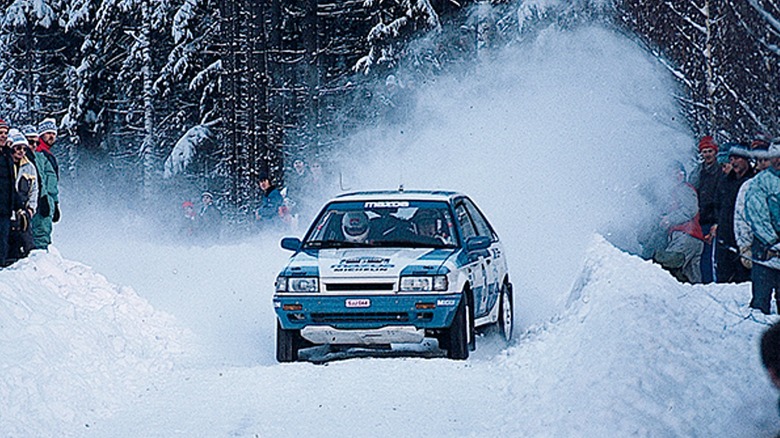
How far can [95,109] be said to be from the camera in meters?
45.9

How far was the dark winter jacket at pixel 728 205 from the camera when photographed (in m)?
11.2

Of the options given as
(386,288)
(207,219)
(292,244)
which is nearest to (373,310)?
(386,288)

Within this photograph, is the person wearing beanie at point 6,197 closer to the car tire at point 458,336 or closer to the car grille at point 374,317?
the car grille at point 374,317

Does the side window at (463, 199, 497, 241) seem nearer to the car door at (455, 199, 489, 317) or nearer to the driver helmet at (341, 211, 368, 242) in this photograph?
the car door at (455, 199, 489, 317)

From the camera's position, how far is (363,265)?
1006cm

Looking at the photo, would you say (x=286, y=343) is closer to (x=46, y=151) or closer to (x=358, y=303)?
(x=358, y=303)

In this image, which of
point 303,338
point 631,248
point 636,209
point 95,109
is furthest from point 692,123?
point 95,109

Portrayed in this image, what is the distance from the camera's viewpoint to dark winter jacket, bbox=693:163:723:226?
1273cm

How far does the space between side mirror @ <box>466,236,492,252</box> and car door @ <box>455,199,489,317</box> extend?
0.33ft

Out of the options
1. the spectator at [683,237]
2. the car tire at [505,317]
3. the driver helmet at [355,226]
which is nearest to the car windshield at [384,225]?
the driver helmet at [355,226]

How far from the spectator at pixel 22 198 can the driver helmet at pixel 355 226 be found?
3.79m

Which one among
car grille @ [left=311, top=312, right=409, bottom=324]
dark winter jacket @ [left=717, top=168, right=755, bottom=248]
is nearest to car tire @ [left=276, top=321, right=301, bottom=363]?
car grille @ [left=311, top=312, right=409, bottom=324]

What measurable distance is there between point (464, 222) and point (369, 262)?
5.10ft

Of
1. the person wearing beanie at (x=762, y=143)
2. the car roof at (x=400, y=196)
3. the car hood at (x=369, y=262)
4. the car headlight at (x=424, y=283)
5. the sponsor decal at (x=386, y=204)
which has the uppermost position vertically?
the person wearing beanie at (x=762, y=143)
